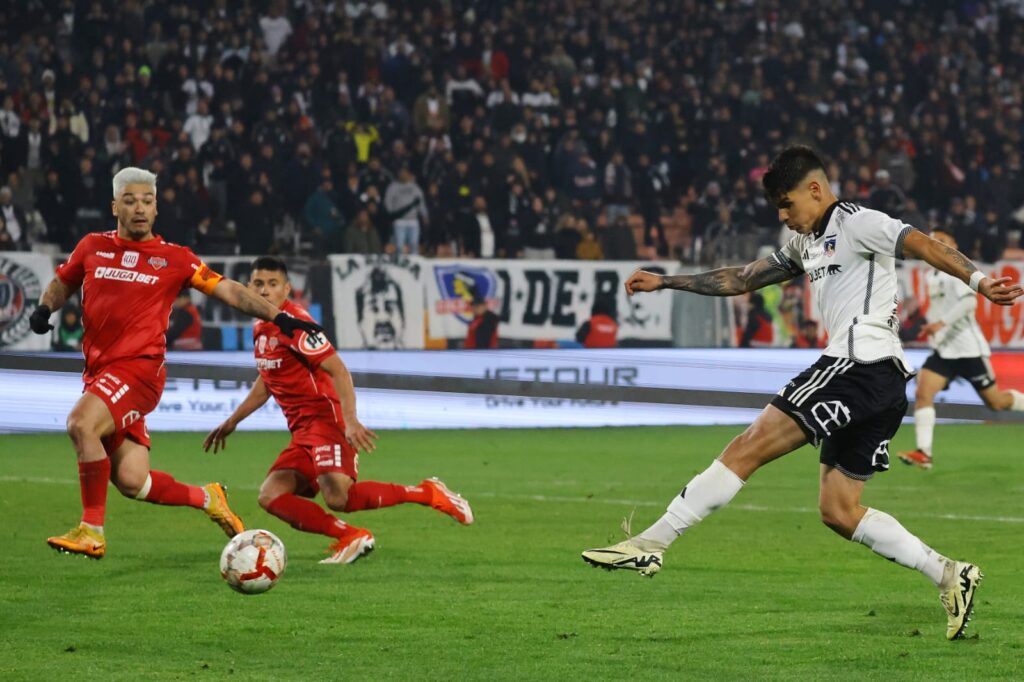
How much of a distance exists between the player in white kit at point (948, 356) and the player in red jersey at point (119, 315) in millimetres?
8061

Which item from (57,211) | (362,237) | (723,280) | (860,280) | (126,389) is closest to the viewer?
(860,280)

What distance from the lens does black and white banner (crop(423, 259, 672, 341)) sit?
65.4 feet

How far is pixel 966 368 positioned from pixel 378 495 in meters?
7.36

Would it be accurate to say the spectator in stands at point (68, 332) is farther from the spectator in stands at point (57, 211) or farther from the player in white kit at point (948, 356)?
the player in white kit at point (948, 356)

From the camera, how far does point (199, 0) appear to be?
25203mm

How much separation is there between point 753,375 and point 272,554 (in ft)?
43.7

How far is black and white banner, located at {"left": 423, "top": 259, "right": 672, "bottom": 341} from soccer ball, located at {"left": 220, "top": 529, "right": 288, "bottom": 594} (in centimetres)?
1237

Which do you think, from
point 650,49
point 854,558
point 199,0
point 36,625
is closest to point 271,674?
point 36,625

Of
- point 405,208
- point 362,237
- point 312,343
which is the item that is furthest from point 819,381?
point 405,208

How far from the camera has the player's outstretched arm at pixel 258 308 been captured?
7.28 meters

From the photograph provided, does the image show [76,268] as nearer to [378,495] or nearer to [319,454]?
[319,454]

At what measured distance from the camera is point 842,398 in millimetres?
6465

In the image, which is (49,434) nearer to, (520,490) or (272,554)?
(520,490)

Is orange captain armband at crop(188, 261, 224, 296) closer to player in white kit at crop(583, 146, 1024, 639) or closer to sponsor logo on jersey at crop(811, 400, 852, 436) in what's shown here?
player in white kit at crop(583, 146, 1024, 639)
